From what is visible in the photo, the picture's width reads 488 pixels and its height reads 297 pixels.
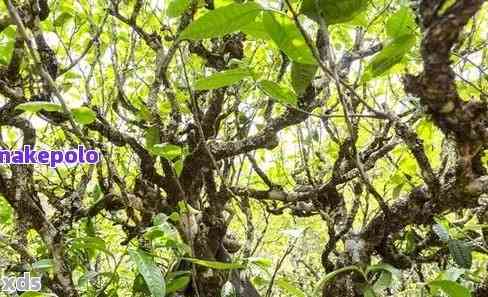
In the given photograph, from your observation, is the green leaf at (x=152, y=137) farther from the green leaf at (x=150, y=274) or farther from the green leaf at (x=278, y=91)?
the green leaf at (x=278, y=91)

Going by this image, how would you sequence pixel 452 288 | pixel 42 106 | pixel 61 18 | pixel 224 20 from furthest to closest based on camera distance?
pixel 61 18, pixel 452 288, pixel 42 106, pixel 224 20

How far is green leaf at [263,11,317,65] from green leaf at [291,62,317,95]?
4.1 inches

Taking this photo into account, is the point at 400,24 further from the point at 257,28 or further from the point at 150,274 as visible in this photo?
the point at 150,274

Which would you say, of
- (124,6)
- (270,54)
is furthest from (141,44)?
(270,54)

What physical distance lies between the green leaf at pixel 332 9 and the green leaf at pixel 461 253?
845 millimetres

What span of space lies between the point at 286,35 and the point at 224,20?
0.31 feet

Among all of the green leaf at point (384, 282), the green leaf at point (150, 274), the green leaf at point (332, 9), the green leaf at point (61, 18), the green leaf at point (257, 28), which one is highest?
the green leaf at point (61, 18)

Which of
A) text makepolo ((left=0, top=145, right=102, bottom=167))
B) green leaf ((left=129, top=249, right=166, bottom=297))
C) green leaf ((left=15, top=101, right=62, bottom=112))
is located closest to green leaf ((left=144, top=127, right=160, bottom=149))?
text makepolo ((left=0, top=145, right=102, bottom=167))

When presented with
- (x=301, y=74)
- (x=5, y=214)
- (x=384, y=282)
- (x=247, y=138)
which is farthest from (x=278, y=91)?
(x=5, y=214)

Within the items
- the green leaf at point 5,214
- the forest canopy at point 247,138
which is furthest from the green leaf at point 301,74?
the green leaf at point 5,214

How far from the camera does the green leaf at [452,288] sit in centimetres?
108

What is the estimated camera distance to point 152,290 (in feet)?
3.78

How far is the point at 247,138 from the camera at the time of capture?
5.95ft

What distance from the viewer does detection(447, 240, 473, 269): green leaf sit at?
4.32ft
